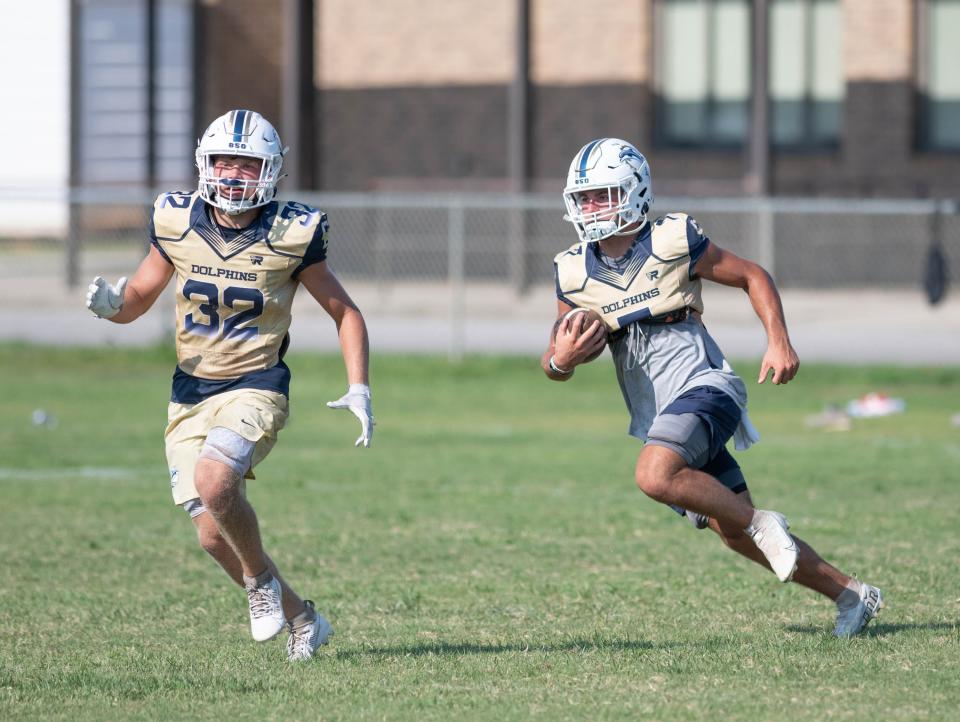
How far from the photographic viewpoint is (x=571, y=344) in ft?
20.5

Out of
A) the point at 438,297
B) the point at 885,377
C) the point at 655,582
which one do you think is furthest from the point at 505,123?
the point at 655,582

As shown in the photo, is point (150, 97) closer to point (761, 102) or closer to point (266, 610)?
point (761, 102)

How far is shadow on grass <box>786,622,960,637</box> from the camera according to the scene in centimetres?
639

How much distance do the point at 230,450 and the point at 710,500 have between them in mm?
1765

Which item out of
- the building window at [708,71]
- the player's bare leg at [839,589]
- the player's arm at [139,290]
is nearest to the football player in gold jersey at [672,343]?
the player's bare leg at [839,589]

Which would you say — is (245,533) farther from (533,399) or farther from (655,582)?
(533,399)

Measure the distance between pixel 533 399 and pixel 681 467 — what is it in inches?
399

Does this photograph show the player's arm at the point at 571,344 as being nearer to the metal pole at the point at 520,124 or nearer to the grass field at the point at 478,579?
the grass field at the point at 478,579

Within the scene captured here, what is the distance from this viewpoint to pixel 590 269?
6.48 meters

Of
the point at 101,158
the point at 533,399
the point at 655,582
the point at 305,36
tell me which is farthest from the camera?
the point at 101,158

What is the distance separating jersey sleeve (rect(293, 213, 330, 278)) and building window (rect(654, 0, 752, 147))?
64.8ft

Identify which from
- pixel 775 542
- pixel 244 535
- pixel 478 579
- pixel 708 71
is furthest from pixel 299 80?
pixel 775 542

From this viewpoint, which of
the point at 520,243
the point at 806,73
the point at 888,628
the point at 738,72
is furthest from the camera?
the point at 738,72

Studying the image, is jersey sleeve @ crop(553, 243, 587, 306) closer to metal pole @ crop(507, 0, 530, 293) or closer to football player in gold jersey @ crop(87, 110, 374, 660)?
football player in gold jersey @ crop(87, 110, 374, 660)
